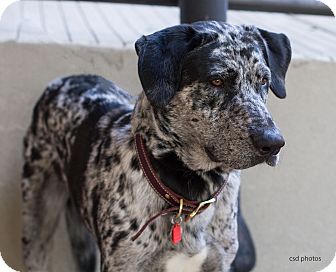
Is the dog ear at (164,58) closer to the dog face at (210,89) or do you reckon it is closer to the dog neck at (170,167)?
the dog face at (210,89)

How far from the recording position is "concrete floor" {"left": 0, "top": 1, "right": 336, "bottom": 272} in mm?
3652

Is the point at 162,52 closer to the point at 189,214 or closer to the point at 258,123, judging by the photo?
the point at 258,123

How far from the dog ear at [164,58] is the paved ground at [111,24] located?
1.09 m

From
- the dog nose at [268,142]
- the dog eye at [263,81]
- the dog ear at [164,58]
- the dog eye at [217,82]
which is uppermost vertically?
the dog ear at [164,58]

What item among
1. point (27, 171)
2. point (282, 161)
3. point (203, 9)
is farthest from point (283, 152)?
point (27, 171)

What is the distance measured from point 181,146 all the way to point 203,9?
1.08 m

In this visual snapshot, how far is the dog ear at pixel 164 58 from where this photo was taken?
2561 millimetres

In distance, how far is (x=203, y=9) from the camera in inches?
141

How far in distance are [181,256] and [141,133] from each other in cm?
48

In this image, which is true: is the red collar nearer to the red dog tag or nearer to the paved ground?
the red dog tag

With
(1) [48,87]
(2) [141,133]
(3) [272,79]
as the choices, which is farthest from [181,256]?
(1) [48,87]

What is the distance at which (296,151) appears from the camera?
12.5 feet

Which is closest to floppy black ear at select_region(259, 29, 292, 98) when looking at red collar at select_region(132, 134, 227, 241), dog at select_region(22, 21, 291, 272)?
dog at select_region(22, 21, 291, 272)

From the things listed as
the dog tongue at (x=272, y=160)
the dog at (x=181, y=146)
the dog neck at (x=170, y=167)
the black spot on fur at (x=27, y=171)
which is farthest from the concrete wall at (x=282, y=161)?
the dog tongue at (x=272, y=160)
